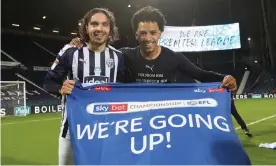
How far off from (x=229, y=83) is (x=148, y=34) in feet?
2.74

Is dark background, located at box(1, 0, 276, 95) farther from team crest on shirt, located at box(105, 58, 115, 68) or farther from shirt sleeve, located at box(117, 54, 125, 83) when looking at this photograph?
team crest on shirt, located at box(105, 58, 115, 68)

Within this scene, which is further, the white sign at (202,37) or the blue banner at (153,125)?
the white sign at (202,37)

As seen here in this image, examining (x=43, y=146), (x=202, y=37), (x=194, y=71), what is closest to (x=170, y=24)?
(x=202, y=37)

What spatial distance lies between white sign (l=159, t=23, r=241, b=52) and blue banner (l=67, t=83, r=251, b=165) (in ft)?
84.0

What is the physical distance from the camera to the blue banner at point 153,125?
2.64m

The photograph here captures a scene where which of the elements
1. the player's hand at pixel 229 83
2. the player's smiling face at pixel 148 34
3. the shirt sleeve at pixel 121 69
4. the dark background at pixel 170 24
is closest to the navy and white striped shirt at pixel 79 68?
the shirt sleeve at pixel 121 69

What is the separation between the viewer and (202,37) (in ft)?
96.1

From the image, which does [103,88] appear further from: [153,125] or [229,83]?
[229,83]

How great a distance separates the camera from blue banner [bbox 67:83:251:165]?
8.67ft

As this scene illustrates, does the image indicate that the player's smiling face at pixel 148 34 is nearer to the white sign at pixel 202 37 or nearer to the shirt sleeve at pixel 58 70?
the shirt sleeve at pixel 58 70

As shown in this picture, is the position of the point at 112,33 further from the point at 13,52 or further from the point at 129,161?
the point at 13,52

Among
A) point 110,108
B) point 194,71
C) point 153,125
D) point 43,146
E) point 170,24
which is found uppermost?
point 170,24

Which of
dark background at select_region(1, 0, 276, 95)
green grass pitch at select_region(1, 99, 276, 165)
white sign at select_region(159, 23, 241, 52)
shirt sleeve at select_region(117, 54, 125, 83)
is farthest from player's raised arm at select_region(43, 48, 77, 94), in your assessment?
white sign at select_region(159, 23, 241, 52)

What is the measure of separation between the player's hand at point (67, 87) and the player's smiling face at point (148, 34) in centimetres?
85
